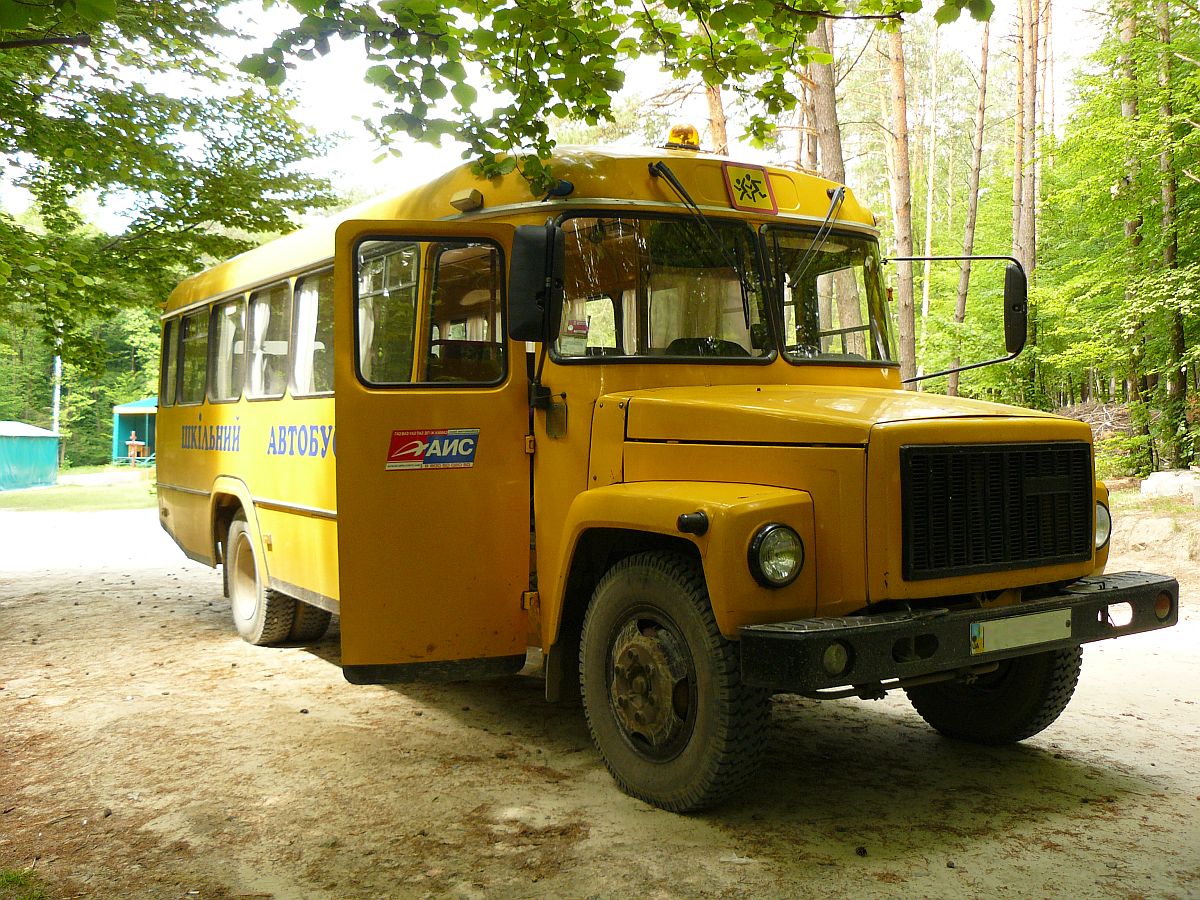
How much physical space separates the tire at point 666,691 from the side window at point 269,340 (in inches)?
132

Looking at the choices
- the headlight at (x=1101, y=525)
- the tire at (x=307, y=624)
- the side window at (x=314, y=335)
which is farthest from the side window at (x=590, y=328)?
the tire at (x=307, y=624)

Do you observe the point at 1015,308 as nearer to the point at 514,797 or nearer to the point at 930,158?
the point at 514,797

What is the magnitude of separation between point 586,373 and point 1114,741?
127 inches


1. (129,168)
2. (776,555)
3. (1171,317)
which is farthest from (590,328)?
(1171,317)

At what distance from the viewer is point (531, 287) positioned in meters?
4.48

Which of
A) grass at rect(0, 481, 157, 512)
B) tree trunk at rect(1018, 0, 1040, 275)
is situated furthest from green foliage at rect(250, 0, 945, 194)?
grass at rect(0, 481, 157, 512)

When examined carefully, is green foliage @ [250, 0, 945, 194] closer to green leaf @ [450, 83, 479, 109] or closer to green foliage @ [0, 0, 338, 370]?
green leaf @ [450, 83, 479, 109]

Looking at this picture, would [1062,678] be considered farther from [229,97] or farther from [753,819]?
[229,97]

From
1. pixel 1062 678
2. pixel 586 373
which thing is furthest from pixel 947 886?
pixel 586 373

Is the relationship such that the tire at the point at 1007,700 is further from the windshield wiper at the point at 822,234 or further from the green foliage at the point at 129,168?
the green foliage at the point at 129,168

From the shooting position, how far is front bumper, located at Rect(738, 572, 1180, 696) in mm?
3600

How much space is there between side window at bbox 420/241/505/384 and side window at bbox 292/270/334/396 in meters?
1.24

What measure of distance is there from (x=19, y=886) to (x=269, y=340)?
4.21 meters

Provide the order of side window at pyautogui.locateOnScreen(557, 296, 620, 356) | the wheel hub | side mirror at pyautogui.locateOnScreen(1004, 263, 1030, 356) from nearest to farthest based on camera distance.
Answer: the wheel hub → side window at pyautogui.locateOnScreen(557, 296, 620, 356) → side mirror at pyautogui.locateOnScreen(1004, 263, 1030, 356)
